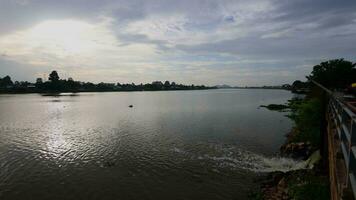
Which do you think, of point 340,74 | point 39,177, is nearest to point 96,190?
point 39,177

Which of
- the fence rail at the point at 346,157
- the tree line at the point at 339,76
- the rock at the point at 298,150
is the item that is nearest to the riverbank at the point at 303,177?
the rock at the point at 298,150

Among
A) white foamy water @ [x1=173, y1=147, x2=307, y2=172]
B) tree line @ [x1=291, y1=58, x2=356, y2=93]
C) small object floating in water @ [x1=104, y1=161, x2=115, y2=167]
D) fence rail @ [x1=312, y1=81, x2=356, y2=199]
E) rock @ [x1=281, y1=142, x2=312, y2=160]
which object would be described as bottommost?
small object floating in water @ [x1=104, y1=161, x2=115, y2=167]

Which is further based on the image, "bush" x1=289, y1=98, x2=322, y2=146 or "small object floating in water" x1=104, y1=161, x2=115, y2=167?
"bush" x1=289, y1=98, x2=322, y2=146

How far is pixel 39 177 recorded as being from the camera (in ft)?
71.5

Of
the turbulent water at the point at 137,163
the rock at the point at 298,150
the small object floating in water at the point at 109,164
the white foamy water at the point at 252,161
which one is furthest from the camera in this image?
the rock at the point at 298,150

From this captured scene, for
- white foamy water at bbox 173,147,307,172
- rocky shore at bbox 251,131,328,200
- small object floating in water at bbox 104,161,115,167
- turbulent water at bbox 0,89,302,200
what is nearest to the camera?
rocky shore at bbox 251,131,328,200

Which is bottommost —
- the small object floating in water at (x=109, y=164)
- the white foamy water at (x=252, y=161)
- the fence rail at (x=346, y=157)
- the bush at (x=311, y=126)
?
the small object floating in water at (x=109, y=164)

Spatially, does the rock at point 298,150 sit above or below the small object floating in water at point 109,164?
above

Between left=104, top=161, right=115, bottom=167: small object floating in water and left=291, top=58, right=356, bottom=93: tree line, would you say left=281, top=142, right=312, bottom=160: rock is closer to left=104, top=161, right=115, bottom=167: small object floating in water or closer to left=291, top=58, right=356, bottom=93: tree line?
left=104, top=161, right=115, bottom=167: small object floating in water

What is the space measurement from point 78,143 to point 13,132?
1490cm

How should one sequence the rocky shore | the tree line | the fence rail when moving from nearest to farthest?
the fence rail → the rocky shore → the tree line

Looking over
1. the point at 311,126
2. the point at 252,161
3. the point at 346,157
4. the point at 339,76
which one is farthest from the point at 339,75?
the point at 346,157

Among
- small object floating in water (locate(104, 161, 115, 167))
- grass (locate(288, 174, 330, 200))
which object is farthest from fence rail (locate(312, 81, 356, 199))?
small object floating in water (locate(104, 161, 115, 167))

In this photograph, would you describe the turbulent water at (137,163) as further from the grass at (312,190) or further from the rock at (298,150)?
the grass at (312,190)
